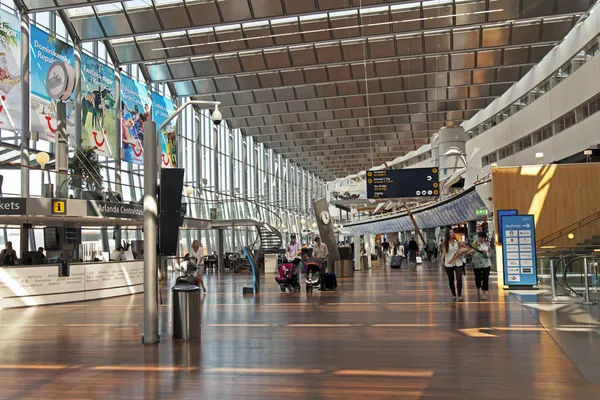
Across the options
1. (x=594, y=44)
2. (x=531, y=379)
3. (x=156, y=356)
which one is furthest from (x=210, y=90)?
(x=531, y=379)

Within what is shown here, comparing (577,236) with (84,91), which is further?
(84,91)

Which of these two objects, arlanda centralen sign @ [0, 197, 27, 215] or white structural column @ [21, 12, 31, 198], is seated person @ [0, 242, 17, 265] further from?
white structural column @ [21, 12, 31, 198]

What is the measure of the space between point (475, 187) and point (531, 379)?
26.1m

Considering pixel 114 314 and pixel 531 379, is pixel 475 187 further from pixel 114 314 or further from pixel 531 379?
pixel 531 379

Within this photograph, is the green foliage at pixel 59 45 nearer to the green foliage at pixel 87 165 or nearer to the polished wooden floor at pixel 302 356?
the green foliage at pixel 87 165

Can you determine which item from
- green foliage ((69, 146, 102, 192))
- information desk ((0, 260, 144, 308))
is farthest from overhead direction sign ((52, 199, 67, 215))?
green foliage ((69, 146, 102, 192))

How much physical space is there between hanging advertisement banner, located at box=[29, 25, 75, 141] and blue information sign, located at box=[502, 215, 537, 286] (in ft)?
51.5

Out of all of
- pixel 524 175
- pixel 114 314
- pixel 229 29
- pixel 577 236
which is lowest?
pixel 114 314

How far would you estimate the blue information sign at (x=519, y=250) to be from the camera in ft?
51.4

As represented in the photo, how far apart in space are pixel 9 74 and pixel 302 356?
17484 mm

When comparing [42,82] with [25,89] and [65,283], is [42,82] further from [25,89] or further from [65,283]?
[65,283]

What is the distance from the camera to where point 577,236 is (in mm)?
16125

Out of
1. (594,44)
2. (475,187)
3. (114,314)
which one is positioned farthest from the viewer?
(475,187)

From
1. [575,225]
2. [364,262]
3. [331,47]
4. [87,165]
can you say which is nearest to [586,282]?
[575,225]
